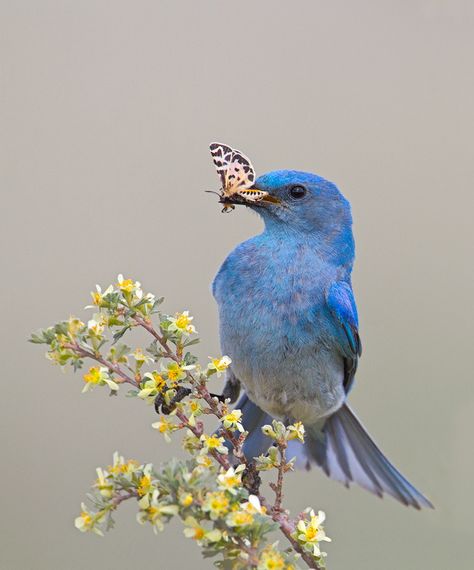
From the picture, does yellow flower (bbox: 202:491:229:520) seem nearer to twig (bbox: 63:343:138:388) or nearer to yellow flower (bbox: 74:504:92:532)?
yellow flower (bbox: 74:504:92:532)

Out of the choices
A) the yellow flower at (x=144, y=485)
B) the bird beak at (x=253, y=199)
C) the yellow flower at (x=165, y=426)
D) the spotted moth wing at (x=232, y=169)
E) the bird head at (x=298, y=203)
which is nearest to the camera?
the yellow flower at (x=144, y=485)

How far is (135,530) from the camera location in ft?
14.7

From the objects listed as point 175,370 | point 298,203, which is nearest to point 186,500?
point 175,370

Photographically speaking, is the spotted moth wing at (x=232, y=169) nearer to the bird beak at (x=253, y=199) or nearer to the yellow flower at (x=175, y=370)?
the bird beak at (x=253, y=199)

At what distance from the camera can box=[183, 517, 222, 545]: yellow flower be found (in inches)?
64.9

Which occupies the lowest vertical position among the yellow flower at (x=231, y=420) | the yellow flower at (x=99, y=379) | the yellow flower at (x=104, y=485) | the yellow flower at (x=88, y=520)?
the yellow flower at (x=88, y=520)

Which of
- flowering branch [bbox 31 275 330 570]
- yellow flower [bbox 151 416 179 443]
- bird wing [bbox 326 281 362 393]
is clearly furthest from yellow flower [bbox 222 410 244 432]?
bird wing [bbox 326 281 362 393]

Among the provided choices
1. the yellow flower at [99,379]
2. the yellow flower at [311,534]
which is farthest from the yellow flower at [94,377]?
the yellow flower at [311,534]

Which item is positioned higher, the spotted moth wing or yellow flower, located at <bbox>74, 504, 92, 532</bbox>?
the spotted moth wing

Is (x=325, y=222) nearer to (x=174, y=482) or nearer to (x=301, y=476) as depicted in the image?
(x=301, y=476)

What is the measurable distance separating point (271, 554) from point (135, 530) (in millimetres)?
2927

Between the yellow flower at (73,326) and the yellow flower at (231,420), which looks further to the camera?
the yellow flower at (231,420)

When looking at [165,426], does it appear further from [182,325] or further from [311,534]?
[311,534]

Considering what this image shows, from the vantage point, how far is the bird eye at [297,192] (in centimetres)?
381
